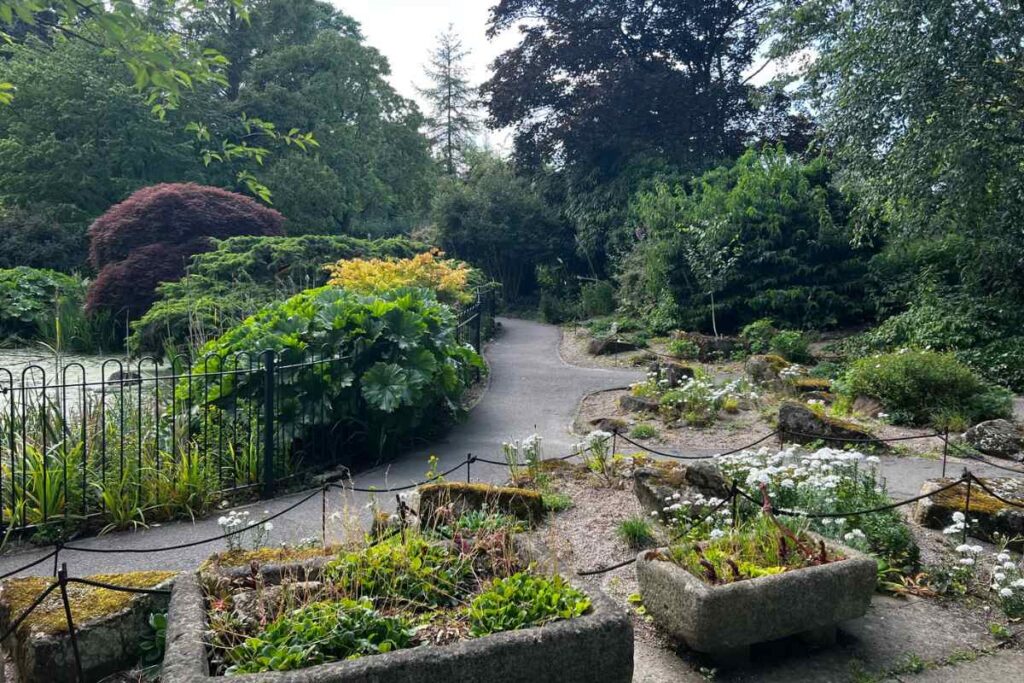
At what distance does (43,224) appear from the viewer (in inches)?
814

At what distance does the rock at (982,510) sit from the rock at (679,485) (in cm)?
146

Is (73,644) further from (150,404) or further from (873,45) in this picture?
(873,45)

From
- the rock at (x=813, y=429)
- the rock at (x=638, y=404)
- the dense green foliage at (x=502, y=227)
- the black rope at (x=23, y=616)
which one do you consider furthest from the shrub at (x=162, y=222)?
the black rope at (x=23, y=616)

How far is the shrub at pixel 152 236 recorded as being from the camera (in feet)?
47.3

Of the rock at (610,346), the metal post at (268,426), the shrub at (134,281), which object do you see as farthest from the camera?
the rock at (610,346)

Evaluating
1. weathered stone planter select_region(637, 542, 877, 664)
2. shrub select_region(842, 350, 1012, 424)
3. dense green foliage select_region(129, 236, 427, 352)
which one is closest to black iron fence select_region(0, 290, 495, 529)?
dense green foliage select_region(129, 236, 427, 352)

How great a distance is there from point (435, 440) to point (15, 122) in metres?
19.9

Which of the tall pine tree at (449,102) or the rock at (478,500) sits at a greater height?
the tall pine tree at (449,102)

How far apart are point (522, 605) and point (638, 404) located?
23.2 ft

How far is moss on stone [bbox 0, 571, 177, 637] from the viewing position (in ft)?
10.8

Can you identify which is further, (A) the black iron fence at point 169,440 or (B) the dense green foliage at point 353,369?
(B) the dense green foliage at point 353,369

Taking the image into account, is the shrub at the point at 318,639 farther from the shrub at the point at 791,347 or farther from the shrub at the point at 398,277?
the shrub at the point at 791,347

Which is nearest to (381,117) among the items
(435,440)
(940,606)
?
(435,440)

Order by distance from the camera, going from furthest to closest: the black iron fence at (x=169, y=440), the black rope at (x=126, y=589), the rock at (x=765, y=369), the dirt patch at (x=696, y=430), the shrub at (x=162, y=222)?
the shrub at (x=162, y=222) → the rock at (x=765, y=369) → the dirt patch at (x=696, y=430) → the black iron fence at (x=169, y=440) → the black rope at (x=126, y=589)
